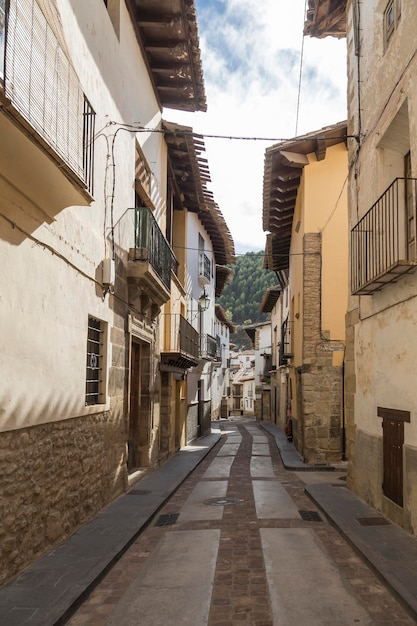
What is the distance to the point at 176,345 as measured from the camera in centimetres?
1672

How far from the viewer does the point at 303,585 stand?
5512 millimetres

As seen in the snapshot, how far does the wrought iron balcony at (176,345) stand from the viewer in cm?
1487

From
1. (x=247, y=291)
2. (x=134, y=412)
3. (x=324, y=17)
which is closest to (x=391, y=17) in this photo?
(x=324, y=17)

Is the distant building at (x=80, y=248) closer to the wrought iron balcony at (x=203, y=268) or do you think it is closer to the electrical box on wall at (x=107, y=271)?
the electrical box on wall at (x=107, y=271)

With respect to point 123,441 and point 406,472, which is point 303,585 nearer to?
point 406,472

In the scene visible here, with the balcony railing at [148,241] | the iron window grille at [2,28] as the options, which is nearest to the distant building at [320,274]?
the balcony railing at [148,241]

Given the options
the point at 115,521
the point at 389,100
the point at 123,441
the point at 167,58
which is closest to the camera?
the point at 115,521

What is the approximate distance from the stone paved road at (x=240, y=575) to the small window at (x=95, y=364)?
2.04 metres

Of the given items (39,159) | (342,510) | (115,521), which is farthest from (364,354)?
(39,159)

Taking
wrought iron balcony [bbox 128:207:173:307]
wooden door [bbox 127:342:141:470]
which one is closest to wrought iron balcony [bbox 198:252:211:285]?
wrought iron balcony [bbox 128:207:173:307]

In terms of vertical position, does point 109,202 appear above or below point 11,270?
above

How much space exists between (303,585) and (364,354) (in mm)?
4926

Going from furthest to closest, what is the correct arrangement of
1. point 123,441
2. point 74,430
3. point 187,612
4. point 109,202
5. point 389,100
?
point 123,441 → point 109,202 → point 389,100 → point 74,430 → point 187,612

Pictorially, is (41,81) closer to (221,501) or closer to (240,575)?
(240,575)
